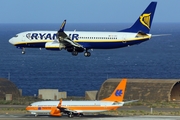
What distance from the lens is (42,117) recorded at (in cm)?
9481

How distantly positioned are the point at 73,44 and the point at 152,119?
3053cm

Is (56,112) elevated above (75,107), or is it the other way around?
(75,107)

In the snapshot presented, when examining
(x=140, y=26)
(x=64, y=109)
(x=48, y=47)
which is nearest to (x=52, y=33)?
(x=48, y=47)

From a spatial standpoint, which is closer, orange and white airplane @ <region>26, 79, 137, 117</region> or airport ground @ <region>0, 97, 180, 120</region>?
airport ground @ <region>0, 97, 180, 120</region>

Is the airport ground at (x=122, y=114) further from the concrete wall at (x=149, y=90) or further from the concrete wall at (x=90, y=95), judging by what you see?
the concrete wall at (x=90, y=95)

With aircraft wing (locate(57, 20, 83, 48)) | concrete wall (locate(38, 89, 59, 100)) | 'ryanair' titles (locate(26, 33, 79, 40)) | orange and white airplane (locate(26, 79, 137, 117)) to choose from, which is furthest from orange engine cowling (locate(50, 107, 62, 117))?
concrete wall (locate(38, 89, 59, 100))

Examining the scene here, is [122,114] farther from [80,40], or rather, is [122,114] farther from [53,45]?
[80,40]

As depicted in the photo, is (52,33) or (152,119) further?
(52,33)

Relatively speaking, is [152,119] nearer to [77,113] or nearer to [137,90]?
[77,113]

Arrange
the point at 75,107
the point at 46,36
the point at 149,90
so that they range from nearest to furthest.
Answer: the point at 75,107 → the point at 46,36 → the point at 149,90

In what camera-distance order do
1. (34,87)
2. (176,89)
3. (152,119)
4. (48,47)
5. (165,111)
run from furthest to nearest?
(34,87) → (176,89) → (48,47) → (165,111) → (152,119)

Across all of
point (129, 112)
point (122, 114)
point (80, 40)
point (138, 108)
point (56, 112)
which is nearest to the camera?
point (56, 112)

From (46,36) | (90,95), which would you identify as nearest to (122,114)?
(46,36)
